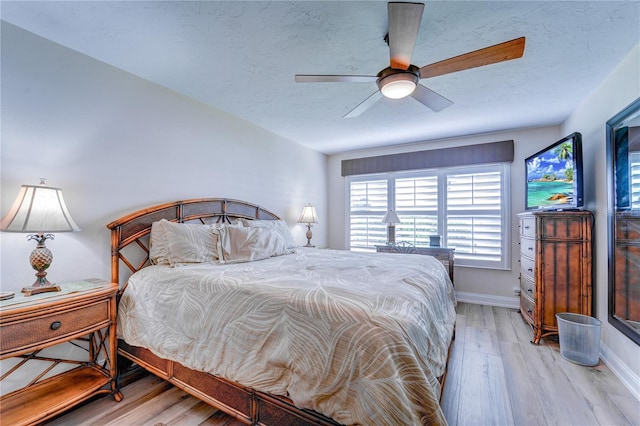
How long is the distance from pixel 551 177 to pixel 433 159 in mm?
1578

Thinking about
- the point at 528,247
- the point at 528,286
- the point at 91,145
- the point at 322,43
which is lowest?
the point at 528,286

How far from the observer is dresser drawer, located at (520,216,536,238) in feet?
9.57

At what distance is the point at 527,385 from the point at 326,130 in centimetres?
336

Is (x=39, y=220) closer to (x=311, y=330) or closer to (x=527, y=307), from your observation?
(x=311, y=330)

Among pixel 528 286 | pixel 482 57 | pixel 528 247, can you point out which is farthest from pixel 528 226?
pixel 482 57

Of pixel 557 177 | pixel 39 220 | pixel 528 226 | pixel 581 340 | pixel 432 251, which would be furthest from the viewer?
pixel 432 251

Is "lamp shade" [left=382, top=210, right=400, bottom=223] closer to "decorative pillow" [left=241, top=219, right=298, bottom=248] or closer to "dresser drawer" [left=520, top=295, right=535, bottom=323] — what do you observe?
"decorative pillow" [left=241, top=219, right=298, bottom=248]

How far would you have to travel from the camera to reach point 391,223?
4359 millimetres

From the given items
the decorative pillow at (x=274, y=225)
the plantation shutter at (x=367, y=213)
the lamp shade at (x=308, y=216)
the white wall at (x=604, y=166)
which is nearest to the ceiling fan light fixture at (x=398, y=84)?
the white wall at (x=604, y=166)

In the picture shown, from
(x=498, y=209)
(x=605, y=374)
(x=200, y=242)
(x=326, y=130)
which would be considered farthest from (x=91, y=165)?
(x=498, y=209)

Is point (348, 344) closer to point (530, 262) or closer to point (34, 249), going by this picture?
point (34, 249)

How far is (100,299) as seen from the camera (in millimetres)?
1852

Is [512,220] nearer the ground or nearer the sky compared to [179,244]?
nearer the sky

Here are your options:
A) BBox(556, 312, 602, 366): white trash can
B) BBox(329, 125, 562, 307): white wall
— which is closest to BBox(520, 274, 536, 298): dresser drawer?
BBox(556, 312, 602, 366): white trash can
